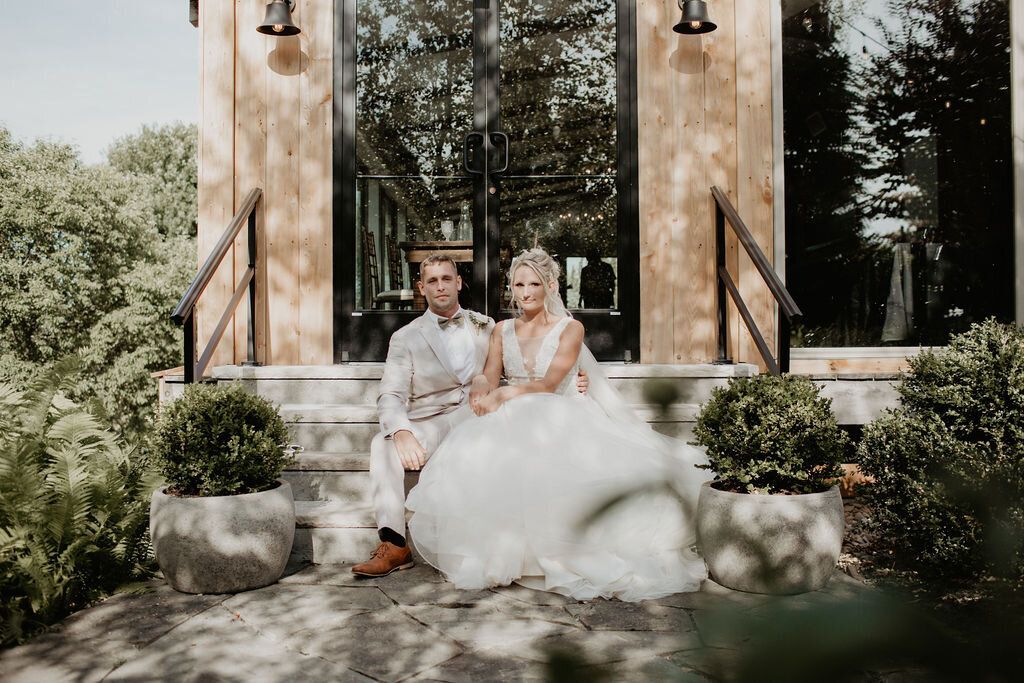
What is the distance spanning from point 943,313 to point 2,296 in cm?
1335

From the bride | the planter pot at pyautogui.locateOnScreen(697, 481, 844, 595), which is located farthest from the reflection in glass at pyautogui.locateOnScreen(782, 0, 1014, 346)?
the planter pot at pyautogui.locateOnScreen(697, 481, 844, 595)

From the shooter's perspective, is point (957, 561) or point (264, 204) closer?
point (957, 561)

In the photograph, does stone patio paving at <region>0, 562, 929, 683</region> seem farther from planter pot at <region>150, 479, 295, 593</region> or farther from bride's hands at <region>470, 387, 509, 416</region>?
bride's hands at <region>470, 387, 509, 416</region>

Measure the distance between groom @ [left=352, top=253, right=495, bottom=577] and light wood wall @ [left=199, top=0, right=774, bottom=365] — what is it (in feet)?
4.47

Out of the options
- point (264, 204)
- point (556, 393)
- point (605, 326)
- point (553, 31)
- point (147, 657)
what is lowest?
point (147, 657)

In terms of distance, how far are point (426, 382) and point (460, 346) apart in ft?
0.87

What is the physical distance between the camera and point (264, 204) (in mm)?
5090

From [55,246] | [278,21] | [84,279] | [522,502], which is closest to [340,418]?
[522,502]

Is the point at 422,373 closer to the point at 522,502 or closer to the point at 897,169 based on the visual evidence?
the point at 522,502

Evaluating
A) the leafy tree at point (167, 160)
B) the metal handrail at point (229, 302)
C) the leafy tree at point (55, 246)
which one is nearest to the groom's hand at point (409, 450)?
the metal handrail at point (229, 302)

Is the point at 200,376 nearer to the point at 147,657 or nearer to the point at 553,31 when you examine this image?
the point at 147,657

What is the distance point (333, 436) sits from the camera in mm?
4359

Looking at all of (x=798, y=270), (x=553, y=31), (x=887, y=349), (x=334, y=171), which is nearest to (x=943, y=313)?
(x=887, y=349)

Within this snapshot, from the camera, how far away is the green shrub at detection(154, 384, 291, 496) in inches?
124
